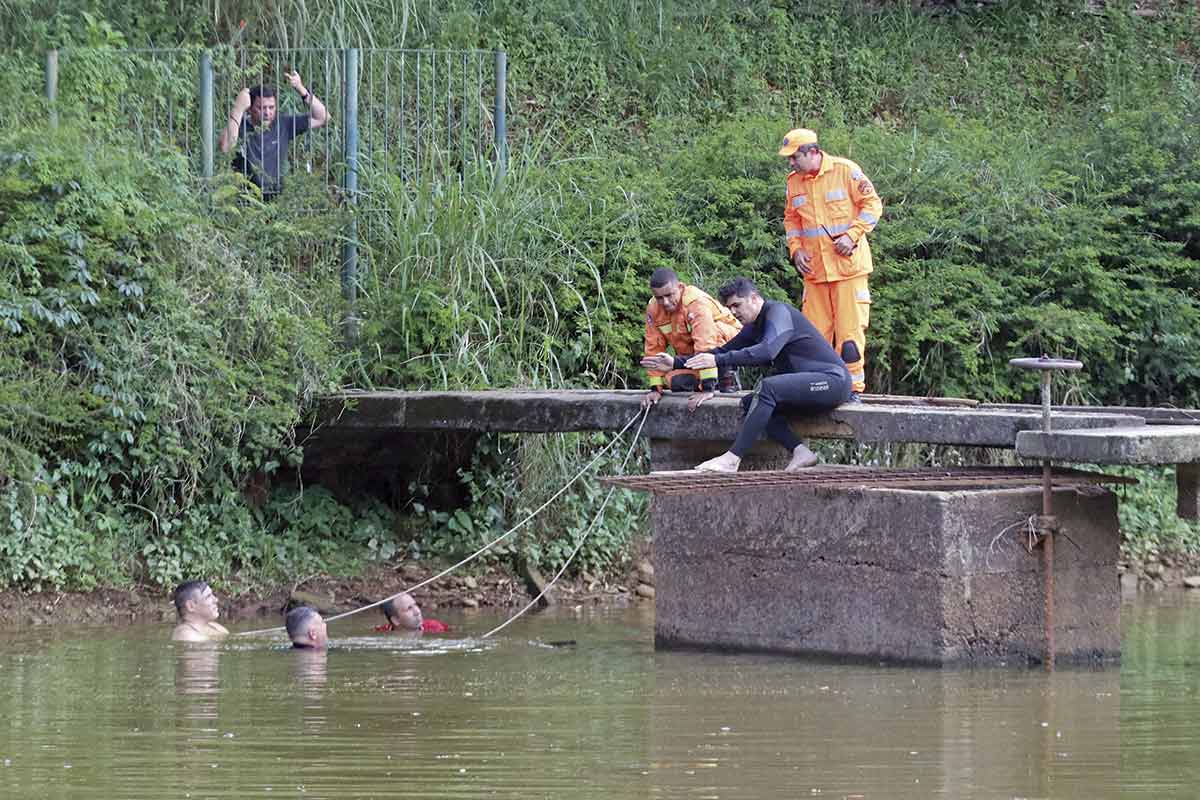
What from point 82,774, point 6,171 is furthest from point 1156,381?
point 82,774

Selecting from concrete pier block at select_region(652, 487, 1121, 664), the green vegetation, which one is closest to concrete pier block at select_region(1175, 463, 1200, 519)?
concrete pier block at select_region(652, 487, 1121, 664)

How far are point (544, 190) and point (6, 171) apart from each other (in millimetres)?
4662

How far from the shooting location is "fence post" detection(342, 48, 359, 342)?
16.0 m

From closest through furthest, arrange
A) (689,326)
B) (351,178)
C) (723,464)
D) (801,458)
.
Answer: (723,464) → (801,458) → (689,326) → (351,178)

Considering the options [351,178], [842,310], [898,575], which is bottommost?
[898,575]

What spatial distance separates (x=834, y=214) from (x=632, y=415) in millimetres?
2360

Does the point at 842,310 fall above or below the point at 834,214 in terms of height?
below

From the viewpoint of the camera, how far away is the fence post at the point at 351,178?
52.4ft

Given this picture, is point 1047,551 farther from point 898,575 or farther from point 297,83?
point 297,83

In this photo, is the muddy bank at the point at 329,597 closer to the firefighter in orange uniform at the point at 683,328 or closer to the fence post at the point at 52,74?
the firefighter in orange uniform at the point at 683,328

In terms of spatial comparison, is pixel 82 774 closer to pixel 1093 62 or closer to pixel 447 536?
pixel 447 536

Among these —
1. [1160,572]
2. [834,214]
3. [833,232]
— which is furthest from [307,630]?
[1160,572]

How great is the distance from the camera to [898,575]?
10789 millimetres

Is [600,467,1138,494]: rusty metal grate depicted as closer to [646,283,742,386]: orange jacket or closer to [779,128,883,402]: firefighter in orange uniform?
[646,283,742,386]: orange jacket
